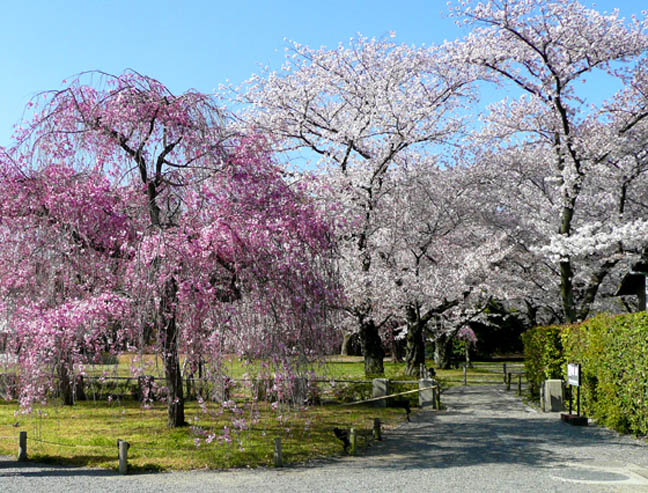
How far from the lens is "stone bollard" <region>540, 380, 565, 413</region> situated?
16.6m

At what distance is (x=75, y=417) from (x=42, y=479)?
7.43m

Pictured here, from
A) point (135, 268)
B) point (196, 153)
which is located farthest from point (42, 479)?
point (196, 153)

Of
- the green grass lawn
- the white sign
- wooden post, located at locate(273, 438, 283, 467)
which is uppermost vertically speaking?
the white sign

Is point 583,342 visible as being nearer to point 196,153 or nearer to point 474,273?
point 474,273

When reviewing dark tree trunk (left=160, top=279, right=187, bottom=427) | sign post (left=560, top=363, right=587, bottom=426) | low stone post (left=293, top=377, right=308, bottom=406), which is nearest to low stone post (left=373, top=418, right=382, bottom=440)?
low stone post (left=293, top=377, right=308, bottom=406)

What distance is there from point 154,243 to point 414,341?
1665cm

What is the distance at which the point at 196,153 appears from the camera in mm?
11266

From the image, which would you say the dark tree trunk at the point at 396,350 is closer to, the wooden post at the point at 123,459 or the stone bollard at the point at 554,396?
the stone bollard at the point at 554,396

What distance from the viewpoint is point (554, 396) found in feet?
54.8

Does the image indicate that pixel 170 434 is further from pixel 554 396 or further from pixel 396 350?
pixel 396 350

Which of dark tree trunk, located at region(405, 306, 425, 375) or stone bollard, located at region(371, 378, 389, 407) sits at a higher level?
dark tree trunk, located at region(405, 306, 425, 375)

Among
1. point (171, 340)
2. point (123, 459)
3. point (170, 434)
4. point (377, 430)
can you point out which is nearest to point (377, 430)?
point (377, 430)

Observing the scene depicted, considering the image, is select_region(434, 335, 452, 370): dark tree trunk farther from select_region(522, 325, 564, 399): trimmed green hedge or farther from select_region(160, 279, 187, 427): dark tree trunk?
select_region(160, 279, 187, 427): dark tree trunk

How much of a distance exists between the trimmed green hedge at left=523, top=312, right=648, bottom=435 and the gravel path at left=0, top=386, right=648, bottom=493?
18.2 inches
